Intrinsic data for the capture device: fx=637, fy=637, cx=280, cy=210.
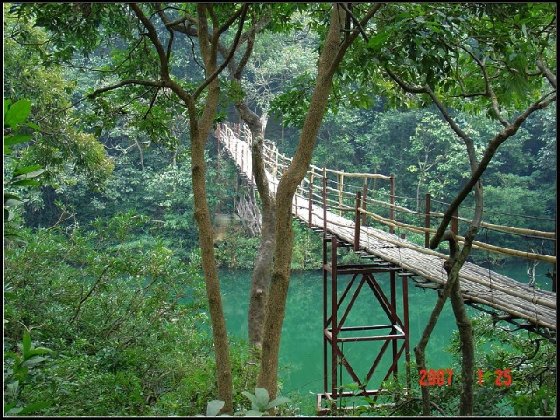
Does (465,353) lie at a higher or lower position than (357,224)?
lower

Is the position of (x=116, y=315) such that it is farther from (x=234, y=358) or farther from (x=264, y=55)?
(x=264, y=55)

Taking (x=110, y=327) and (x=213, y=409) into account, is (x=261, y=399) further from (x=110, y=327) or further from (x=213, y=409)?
(x=110, y=327)

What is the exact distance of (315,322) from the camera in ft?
39.1

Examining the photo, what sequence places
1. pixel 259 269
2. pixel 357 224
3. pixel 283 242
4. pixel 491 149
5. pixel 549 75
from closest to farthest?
pixel 491 149 → pixel 549 75 → pixel 283 242 → pixel 357 224 → pixel 259 269

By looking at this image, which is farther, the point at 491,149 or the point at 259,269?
the point at 259,269

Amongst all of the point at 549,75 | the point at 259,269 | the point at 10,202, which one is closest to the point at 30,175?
the point at 10,202

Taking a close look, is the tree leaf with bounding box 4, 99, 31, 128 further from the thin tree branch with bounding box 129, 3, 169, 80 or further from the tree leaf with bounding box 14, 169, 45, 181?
the thin tree branch with bounding box 129, 3, 169, 80

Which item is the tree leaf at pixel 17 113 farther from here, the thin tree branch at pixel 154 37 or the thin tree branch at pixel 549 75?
the thin tree branch at pixel 549 75

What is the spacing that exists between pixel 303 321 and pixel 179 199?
4.61 m

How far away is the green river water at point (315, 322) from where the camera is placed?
9070 millimetres

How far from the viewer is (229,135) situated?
12742 millimetres

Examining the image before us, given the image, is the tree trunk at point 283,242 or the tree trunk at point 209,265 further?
the tree trunk at point 209,265

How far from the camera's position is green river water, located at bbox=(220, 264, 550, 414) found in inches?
357

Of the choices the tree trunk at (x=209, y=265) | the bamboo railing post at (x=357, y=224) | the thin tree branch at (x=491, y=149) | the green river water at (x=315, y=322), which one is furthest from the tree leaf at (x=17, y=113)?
the green river water at (x=315, y=322)
